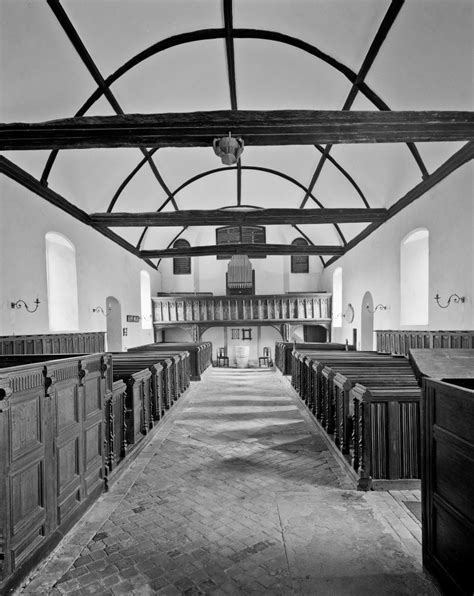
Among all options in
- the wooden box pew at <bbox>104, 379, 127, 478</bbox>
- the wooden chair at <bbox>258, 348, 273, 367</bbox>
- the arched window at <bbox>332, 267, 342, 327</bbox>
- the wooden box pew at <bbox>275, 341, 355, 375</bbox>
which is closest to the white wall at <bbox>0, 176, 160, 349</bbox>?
the wooden box pew at <bbox>104, 379, 127, 478</bbox>

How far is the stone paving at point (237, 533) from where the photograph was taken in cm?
237

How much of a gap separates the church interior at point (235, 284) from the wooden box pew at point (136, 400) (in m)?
0.04

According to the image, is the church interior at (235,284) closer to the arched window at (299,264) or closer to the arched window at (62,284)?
the arched window at (62,284)

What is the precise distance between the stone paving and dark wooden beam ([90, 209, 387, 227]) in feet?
21.7

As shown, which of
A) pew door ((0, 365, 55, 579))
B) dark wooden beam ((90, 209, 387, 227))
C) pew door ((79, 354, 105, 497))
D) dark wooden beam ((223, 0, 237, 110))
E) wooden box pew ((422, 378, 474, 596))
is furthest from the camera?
dark wooden beam ((90, 209, 387, 227))

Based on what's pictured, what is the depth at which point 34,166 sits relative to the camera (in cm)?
716

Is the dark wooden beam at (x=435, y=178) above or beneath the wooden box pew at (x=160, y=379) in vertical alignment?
above

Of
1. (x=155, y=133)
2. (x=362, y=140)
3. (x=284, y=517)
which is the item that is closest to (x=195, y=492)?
(x=284, y=517)

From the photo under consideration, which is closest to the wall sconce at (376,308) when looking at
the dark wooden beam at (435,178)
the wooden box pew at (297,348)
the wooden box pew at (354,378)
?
the wooden box pew at (297,348)

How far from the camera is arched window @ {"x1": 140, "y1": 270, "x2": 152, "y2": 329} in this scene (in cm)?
1606

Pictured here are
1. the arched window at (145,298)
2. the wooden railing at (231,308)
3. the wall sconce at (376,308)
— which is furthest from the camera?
the wooden railing at (231,308)

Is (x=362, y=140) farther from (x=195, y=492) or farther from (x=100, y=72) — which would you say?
(x=195, y=492)

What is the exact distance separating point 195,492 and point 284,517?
0.93 meters

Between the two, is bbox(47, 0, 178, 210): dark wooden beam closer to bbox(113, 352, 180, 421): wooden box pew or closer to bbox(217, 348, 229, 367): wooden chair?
bbox(113, 352, 180, 421): wooden box pew
